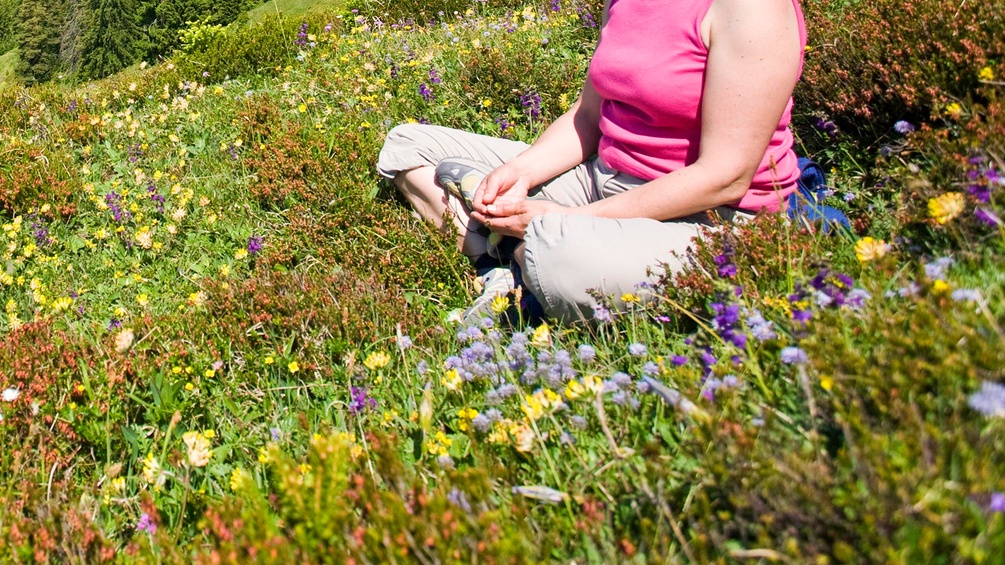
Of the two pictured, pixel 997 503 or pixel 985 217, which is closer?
pixel 997 503

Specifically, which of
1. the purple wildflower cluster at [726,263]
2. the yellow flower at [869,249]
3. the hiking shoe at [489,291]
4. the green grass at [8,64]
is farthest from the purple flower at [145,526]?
the green grass at [8,64]

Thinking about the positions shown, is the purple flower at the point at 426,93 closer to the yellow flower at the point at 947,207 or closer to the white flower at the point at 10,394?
the white flower at the point at 10,394

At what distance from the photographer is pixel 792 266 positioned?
2.27 m

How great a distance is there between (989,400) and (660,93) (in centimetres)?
189

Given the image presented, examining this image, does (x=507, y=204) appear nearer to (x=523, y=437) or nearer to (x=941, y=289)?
(x=523, y=437)

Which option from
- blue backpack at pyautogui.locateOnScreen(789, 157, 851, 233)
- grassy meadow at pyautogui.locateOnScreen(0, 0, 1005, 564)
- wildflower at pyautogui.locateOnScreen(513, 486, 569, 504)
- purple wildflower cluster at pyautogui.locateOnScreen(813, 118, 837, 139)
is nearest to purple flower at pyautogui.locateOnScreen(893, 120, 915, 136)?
grassy meadow at pyautogui.locateOnScreen(0, 0, 1005, 564)

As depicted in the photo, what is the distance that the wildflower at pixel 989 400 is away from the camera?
118 centimetres

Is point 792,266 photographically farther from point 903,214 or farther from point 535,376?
point 535,376

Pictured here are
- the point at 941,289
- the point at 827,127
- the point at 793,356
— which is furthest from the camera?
the point at 827,127

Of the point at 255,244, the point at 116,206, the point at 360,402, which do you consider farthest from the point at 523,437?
the point at 116,206

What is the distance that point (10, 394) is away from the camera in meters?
2.66

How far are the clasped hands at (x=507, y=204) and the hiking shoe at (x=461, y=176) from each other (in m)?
0.08

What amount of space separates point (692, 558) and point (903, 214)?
151cm

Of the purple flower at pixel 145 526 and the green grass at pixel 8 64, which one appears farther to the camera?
the green grass at pixel 8 64
